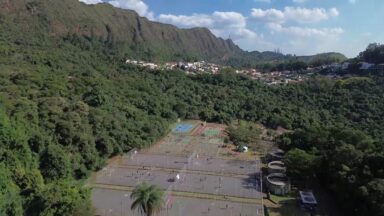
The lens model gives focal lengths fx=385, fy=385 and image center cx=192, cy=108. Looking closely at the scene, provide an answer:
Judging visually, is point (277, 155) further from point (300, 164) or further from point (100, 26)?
point (100, 26)

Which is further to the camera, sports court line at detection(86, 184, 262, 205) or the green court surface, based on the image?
the green court surface

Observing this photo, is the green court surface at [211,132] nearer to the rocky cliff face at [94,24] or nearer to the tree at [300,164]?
the tree at [300,164]

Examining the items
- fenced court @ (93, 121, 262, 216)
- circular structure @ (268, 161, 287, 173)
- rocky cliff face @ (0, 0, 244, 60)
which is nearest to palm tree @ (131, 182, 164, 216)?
fenced court @ (93, 121, 262, 216)

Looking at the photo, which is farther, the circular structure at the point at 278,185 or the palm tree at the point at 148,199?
the circular structure at the point at 278,185

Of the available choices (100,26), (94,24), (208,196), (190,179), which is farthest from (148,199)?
(100,26)

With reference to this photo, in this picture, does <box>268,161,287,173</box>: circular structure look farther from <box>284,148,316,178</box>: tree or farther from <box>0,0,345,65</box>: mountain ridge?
<box>0,0,345,65</box>: mountain ridge

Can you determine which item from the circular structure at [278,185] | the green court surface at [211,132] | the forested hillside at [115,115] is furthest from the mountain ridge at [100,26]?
the circular structure at [278,185]
